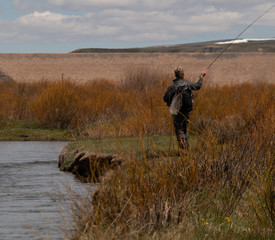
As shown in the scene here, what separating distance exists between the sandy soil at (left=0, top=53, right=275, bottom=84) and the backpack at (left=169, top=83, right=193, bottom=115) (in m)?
53.3

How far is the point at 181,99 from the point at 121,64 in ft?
194

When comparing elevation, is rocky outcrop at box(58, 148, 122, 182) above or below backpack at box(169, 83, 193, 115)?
below

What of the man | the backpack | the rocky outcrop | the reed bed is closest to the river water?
the rocky outcrop

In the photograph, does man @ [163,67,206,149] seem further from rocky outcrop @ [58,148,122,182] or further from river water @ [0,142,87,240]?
river water @ [0,142,87,240]

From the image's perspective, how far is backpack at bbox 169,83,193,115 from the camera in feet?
38.9

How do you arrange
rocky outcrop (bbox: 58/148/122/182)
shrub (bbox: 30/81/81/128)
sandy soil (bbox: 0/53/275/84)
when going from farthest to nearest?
sandy soil (bbox: 0/53/275/84), shrub (bbox: 30/81/81/128), rocky outcrop (bbox: 58/148/122/182)

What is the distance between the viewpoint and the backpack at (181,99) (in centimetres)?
1184

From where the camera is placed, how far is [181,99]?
1185 centimetres

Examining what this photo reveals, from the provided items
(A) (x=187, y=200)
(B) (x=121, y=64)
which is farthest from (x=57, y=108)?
(B) (x=121, y=64)

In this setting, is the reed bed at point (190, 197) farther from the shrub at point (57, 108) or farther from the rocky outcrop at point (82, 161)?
the shrub at point (57, 108)

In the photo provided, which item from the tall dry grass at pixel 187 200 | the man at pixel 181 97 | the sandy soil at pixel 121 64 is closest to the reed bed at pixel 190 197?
the tall dry grass at pixel 187 200

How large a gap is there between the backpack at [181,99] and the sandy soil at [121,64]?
5327 centimetres

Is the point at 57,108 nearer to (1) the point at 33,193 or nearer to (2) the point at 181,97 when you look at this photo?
(1) the point at 33,193

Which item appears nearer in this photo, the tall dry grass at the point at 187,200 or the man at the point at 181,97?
the tall dry grass at the point at 187,200
